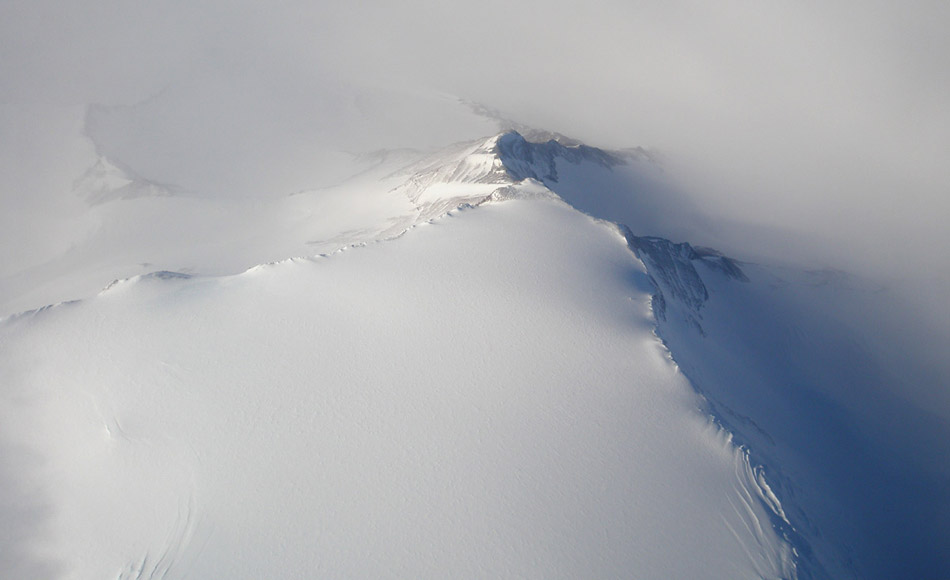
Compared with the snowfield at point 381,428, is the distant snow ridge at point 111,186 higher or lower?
lower

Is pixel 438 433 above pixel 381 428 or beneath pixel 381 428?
above

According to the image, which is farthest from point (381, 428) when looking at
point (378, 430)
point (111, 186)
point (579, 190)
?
point (111, 186)

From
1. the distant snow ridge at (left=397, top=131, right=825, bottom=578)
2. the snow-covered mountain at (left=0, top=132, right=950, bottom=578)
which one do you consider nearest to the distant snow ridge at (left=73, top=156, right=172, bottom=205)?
the distant snow ridge at (left=397, top=131, right=825, bottom=578)

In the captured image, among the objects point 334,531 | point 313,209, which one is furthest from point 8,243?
point 334,531

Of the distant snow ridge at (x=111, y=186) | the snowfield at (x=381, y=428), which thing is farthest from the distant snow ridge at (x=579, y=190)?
the distant snow ridge at (x=111, y=186)

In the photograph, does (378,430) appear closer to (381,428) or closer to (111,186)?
(381,428)

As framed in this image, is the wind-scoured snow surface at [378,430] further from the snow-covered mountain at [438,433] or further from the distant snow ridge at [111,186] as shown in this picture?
the distant snow ridge at [111,186]

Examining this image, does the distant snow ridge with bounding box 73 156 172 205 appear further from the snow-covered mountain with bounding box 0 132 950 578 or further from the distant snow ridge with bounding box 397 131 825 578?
the snow-covered mountain with bounding box 0 132 950 578
